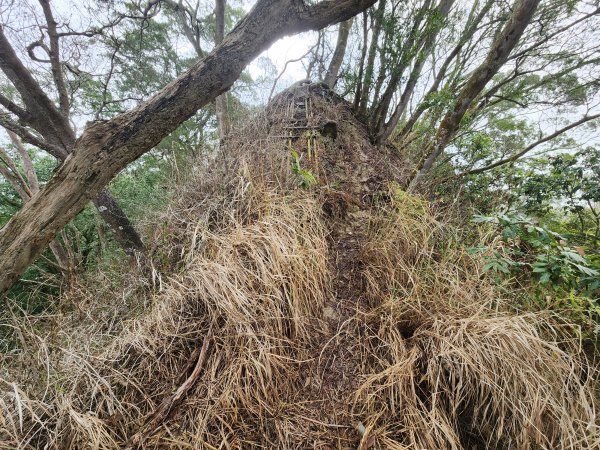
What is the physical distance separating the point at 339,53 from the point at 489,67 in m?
3.45

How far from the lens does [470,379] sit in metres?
1.10

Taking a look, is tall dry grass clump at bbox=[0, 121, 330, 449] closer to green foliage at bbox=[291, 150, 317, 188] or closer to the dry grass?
the dry grass

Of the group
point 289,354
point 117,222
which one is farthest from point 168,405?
point 117,222

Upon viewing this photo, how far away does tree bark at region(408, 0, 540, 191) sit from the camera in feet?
5.66

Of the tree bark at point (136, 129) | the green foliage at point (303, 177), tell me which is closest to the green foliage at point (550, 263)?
the green foliage at point (303, 177)

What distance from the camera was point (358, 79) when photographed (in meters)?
3.26

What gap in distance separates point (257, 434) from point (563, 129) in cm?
485

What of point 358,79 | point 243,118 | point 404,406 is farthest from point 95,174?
point 358,79

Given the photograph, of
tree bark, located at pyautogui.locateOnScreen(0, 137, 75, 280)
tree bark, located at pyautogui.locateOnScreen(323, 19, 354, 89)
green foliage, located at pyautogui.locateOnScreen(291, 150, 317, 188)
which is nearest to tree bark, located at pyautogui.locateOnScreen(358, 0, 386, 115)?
tree bark, located at pyautogui.locateOnScreen(323, 19, 354, 89)

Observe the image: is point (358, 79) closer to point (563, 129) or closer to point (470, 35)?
point (470, 35)

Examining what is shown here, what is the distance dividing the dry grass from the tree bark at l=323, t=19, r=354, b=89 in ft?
13.2

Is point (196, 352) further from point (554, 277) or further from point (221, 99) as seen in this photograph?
point (221, 99)

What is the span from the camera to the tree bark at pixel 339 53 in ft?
14.5

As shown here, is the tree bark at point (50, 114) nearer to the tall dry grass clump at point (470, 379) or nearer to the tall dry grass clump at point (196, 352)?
the tall dry grass clump at point (196, 352)
